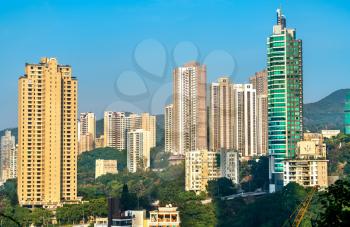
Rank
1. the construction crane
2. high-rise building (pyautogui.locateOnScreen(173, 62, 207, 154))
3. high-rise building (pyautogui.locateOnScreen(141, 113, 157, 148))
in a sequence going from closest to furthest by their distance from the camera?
1. the construction crane
2. high-rise building (pyautogui.locateOnScreen(173, 62, 207, 154))
3. high-rise building (pyautogui.locateOnScreen(141, 113, 157, 148))

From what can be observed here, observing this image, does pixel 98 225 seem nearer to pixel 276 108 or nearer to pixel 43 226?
pixel 43 226

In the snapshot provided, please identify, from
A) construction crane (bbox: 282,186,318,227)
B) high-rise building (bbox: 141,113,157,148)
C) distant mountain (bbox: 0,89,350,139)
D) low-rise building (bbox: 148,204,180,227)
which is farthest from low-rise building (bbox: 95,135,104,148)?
low-rise building (bbox: 148,204,180,227)

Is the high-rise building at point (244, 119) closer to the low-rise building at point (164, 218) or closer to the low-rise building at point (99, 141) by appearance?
the low-rise building at point (99, 141)

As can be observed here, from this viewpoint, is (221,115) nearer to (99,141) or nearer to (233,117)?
(233,117)

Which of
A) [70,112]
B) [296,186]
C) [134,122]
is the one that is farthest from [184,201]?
[134,122]

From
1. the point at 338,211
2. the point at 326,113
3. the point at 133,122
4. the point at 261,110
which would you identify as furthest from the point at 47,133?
the point at 326,113

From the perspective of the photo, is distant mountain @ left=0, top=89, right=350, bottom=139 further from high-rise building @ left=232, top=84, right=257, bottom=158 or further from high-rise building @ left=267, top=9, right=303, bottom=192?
high-rise building @ left=267, top=9, right=303, bottom=192

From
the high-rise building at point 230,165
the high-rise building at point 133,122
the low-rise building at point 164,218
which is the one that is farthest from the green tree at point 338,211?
the high-rise building at point 133,122
